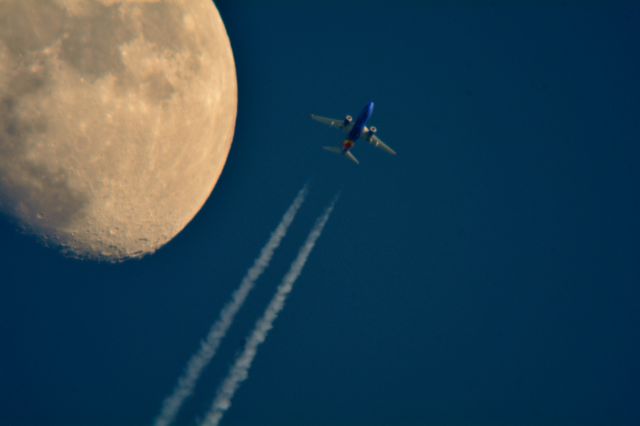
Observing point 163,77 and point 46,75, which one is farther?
point 163,77

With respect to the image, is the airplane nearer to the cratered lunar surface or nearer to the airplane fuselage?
the airplane fuselage

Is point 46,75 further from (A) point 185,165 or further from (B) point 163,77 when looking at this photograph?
(A) point 185,165

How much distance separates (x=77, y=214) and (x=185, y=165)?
7036 mm

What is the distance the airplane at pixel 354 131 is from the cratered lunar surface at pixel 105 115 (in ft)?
74.1

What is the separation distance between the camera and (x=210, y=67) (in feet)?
109

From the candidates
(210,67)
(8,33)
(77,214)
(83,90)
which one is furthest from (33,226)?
(210,67)

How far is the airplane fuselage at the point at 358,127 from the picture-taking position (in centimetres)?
5444

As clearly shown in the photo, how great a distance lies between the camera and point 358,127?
55.2m

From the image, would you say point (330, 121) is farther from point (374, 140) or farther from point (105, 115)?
point (105, 115)

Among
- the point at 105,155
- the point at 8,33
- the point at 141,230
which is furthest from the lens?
the point at 141,230

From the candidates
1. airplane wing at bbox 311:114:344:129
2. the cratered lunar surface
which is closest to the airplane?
airplane wing at bbox 311:114:344:129

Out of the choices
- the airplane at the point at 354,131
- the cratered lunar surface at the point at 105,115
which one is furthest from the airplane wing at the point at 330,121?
the cratered lunar surface at the point at 105,115

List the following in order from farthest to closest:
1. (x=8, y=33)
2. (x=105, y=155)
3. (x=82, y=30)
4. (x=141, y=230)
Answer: (x=141, y=230)
(x=105, y=155)
(x=82, y=30)
(x=8, y=33)

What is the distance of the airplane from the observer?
54.7 m
